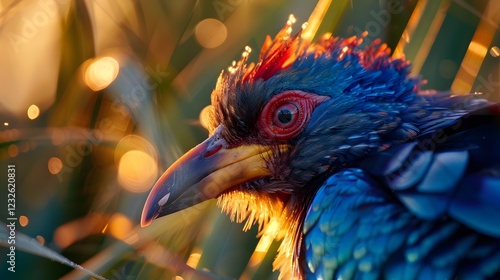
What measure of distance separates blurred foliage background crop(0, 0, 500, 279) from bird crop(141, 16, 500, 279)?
0.22 m

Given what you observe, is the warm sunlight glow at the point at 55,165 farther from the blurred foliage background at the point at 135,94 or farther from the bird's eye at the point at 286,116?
the bird's eye at the point at 286,116

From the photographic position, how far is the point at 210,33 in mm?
3174

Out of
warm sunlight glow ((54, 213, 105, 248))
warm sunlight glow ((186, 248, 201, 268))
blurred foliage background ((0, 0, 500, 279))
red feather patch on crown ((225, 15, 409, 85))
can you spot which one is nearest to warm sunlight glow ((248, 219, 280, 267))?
blurred foliage background ((0, 0, 500, 279))

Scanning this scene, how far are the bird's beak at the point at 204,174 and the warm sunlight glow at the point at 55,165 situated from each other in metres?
0.70

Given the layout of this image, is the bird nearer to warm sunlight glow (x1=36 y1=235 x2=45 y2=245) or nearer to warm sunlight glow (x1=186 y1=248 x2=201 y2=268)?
warm sunlight glow (x1=186 y1=248 x2=201 y2=268)

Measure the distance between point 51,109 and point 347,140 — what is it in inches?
54.8

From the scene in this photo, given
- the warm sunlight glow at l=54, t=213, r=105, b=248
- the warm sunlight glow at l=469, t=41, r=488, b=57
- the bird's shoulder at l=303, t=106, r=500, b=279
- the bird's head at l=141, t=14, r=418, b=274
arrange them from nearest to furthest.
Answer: the bird's shoulder at l=303, t=106, r=500, b=279
the bird's head at l=141, t=14, r=418, b=274
the warm sunlight glow at l=469, t=41, r=488, b=57
the warm sunlight glow at l=54, t=213, r=105, b=248

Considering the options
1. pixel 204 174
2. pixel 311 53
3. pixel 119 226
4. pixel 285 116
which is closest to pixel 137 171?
pixel 119 226

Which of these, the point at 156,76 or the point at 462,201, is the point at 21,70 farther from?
the point at 462,201

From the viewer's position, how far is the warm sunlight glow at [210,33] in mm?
3127

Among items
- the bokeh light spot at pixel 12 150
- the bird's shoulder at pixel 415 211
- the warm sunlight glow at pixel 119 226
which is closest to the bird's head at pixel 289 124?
the bird's shoulder at pixel 415 211

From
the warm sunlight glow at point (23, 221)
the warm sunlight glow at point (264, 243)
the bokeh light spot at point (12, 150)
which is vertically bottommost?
the warm sunlight glow at point (23, 221)

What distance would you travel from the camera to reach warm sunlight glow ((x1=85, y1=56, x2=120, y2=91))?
312cm

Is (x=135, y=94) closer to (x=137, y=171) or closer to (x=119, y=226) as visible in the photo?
(x=137, y=171)
